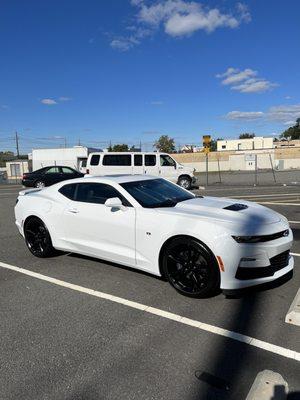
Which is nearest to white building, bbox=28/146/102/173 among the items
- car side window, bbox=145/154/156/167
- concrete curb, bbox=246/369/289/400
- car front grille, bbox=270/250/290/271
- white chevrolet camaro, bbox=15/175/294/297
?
car side window, bbox=145/154/156/167

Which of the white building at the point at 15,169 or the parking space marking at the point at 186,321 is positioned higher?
the white building at the point at 15,169

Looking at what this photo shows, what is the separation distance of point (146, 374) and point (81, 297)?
1859mm

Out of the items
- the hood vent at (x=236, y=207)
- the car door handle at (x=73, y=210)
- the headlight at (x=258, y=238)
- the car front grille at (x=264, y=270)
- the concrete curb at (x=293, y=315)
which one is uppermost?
the hood vent at (x=236, y=207)

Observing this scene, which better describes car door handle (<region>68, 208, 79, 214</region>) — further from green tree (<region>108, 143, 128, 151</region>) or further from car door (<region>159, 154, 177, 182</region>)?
green tree (<region>108, 143, 128, 151</region>)

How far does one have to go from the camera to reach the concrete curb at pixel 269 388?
2721 mm

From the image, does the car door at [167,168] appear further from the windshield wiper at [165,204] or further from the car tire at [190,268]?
the car tire at [190,268]

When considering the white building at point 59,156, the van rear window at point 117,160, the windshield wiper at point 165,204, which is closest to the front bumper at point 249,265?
the windshield wiper at point 165,204

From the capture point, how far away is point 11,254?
6.96 m

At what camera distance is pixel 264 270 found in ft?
14.6

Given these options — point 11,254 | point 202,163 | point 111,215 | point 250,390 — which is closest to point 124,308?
point 111,215

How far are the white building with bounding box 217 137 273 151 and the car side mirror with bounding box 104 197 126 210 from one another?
98144mm

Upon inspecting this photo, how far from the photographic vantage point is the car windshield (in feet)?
17.7

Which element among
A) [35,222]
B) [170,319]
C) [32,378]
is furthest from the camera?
[35,222]

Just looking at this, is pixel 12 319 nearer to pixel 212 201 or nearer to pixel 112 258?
pixel 112 258
